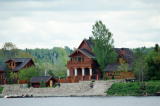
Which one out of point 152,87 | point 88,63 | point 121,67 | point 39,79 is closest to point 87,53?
point 88,63

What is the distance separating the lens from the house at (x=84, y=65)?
119000mm

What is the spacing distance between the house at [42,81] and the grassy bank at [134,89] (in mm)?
13524

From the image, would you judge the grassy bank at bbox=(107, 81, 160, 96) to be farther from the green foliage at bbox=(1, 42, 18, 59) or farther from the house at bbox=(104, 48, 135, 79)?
the green foliage at bbox=(1, 42, 18, 59)

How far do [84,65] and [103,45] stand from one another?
5.85 metres

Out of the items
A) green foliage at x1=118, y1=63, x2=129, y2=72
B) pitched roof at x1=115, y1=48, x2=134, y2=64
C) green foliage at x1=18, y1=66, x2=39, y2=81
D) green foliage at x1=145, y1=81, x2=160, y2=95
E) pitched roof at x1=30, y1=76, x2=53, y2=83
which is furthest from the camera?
green foliage at x1=18, y1=66, x2=39, y2=81

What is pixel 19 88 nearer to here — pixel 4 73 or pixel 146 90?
Answer: pixel 4 73

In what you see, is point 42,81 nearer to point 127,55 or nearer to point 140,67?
point 127,55

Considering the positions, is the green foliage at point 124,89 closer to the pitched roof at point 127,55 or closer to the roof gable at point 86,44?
the pitched roof at point 127,55

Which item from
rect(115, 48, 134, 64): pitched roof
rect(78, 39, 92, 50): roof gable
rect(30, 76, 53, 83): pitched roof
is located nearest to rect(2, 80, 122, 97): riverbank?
rect(30, 76, 53, 83): pitched roof

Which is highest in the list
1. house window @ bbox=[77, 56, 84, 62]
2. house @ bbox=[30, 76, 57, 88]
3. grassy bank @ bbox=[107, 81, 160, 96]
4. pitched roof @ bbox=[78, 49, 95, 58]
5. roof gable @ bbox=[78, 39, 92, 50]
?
roof gable @ bbox=[78, 39, 92, 50]

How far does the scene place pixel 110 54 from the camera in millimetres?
116250

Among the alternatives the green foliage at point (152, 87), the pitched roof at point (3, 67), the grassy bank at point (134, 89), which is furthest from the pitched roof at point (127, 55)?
the pitched roof at point (3, 67)

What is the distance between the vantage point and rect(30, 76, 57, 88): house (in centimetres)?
11582

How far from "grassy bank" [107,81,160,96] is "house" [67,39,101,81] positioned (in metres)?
13.1
